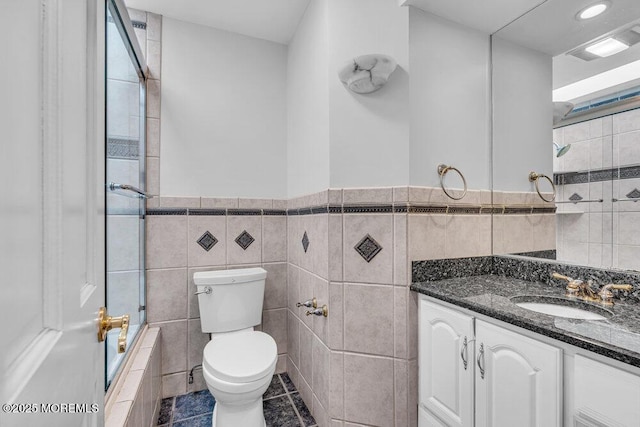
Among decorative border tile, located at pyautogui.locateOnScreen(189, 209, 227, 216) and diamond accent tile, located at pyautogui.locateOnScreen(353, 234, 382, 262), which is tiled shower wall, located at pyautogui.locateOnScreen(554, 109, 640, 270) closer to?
diamond accent tile, located at pyautogui.locateOnScreen(353, 234, 382, 262)

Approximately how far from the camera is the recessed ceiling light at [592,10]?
132cm

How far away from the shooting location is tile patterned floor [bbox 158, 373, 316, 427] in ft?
5.59

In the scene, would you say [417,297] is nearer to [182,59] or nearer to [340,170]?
[340,170]

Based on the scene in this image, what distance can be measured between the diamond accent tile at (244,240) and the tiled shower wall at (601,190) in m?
1.78

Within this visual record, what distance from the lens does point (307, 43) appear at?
1853mm

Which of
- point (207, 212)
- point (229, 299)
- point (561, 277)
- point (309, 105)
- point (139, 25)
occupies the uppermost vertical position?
point (139, 25)

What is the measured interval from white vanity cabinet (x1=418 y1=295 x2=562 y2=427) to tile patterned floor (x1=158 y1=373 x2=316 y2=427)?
2.39 feet

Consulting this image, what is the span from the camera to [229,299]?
1.88m

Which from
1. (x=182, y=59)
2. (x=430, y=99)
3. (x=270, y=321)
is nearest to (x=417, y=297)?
(x=430, y=99)

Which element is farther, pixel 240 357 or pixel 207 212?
pixel 207 212

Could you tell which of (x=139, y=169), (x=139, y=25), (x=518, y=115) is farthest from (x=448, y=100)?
(x=139, y=25)

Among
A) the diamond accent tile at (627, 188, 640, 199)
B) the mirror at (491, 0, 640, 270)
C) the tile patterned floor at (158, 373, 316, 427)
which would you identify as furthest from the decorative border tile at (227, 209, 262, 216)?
the diamond accent tile at (627, 188, 640, 199)

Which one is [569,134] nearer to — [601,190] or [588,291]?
[601,190]

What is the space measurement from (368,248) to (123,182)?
126 centimetres
